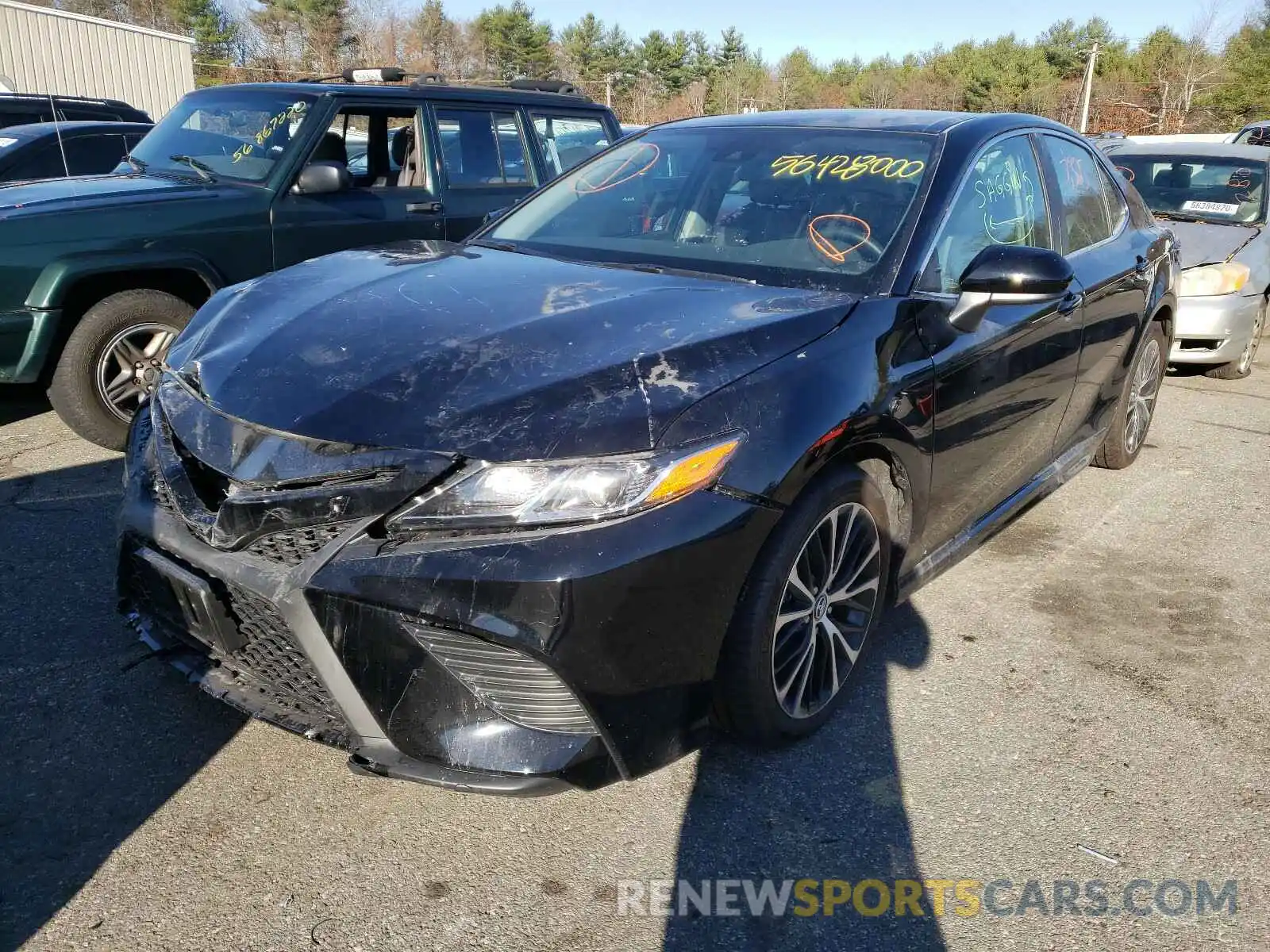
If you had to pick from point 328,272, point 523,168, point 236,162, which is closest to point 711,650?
point 328,272

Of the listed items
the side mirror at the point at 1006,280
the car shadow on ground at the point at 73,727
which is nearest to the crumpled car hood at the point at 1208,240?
the side mirror at the point at 1006,280

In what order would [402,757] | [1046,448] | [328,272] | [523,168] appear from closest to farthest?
[402,757] < [328,272] < [1046,448] < [523,168]

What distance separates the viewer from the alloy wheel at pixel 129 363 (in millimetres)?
4871

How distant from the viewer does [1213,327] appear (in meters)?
6.92

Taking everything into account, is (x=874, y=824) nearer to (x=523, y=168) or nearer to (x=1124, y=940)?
(x=1124, y=940)

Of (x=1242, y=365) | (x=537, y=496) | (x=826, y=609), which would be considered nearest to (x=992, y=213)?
(x=826, y=609)

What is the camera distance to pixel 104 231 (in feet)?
15.5

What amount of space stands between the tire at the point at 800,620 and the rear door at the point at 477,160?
12.6 feet

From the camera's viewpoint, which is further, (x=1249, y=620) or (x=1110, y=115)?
(x=1110, y=115)

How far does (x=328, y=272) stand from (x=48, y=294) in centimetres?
225

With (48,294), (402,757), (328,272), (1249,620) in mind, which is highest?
(328,272)

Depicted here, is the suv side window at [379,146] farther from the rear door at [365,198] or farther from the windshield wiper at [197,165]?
the windshield wiper at [197,165]

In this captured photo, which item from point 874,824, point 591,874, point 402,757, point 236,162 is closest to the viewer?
point 402,757

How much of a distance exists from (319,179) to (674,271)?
2959mm
